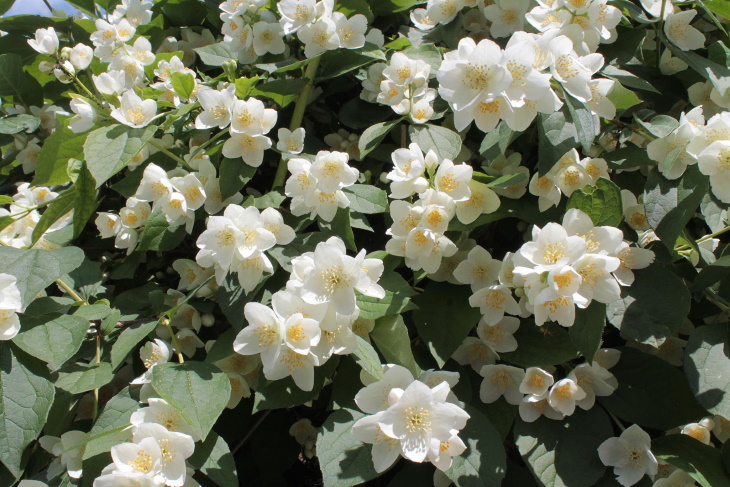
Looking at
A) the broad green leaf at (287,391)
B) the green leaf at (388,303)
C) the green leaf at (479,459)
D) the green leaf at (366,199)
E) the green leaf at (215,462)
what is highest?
the green leaf at (366,199)

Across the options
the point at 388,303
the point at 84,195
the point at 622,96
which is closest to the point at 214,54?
the point at 84,195

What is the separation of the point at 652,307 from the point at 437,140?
715mm

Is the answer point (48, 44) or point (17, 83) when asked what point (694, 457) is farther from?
point (17, 83)

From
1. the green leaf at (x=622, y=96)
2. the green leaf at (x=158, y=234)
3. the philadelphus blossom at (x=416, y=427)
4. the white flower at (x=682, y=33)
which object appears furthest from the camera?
the white flower at (x=682, y=33)

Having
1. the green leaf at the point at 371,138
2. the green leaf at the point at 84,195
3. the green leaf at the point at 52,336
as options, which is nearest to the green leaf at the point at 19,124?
the green leaf at the point at 84,195

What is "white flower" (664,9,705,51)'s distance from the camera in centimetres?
170

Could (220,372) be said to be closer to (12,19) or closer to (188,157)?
(188,157)

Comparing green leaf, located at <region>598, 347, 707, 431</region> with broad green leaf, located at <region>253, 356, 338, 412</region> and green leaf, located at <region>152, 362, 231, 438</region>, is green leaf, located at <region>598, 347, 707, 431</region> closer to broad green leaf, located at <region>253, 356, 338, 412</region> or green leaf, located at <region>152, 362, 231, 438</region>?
broad green leaf, located at <region>253, 356, 338, 412</region>

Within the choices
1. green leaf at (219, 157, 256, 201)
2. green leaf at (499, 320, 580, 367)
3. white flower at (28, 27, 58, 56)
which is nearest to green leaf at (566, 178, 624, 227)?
green leaf at (499, 320, 580, 367)

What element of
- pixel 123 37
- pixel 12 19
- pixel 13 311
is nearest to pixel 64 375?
pixel 13 311

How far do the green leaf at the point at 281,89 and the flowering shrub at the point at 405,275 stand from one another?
1 cm

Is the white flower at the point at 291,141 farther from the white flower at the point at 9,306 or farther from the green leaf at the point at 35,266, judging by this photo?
the white flower at the point at 9,306

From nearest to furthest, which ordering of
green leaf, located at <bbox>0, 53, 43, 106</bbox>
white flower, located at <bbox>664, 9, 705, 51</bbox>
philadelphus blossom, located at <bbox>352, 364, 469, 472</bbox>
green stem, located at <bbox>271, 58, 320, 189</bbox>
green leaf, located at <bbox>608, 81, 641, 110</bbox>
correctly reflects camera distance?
philadelphus blossom, located at <bbox>352, 364, 469, 472</bbox> → green leaf, located at <bbox>608, 81, 641, 110</bbox> → white flower, located at <bbox>664, 9, 705, 51</bbox> → green stem, located at <bbox>271, 58, 320, 189</bbox> → green leaf, located at <bbox>0, 53, 43, 106</bbox>

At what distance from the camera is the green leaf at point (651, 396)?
1.38 m
